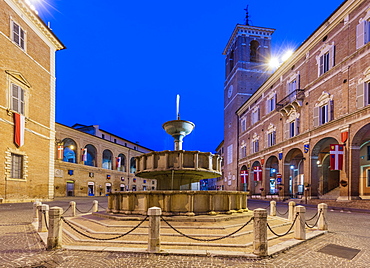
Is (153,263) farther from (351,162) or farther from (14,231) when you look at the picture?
(351,162)

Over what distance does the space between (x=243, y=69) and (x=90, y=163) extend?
3139 cm

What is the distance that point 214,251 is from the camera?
239 inches

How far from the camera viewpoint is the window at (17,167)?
1936 cm

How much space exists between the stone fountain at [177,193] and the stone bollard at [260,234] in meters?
3.40

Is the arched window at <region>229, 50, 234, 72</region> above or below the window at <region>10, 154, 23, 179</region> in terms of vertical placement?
above

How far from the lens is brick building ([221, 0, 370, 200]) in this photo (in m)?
18.1

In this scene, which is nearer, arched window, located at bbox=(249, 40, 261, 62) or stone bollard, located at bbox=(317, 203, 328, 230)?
stone bollard, located at bbox=(317, 203, 328, 230)

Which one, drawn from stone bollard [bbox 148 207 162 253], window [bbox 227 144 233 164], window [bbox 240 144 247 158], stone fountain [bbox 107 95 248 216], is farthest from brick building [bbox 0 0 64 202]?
window [bbox 227 144 233 164]

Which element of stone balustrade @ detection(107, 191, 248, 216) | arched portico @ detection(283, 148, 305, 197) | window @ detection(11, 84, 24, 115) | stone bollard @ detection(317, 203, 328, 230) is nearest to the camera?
stone bollard @ detection(317, 203, 328, 230)

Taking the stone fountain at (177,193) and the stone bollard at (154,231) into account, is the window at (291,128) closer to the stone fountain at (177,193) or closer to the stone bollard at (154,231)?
the stone fountain at (177,193)

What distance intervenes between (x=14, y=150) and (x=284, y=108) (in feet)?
84.8

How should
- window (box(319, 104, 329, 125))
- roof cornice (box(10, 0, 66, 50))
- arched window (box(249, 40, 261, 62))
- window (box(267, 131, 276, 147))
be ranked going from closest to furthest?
roof cornice (box(10, 0, 66, 50)), window (box(319, 104, 329, 125)), window (box(267, 131, 276, 147)), arched window (box(249, 40, 261, 62))

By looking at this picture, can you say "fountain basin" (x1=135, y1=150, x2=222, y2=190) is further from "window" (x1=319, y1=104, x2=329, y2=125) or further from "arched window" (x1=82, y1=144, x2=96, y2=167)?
"arched window" (x1=82, y1=144, x2=96, y2=167)

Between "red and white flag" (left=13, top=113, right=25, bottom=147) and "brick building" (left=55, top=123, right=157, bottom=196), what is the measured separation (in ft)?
37.7
